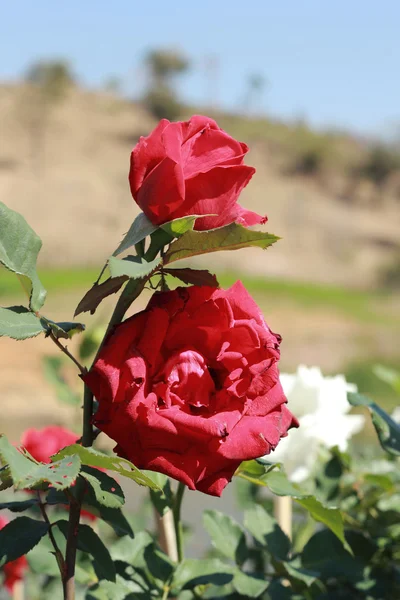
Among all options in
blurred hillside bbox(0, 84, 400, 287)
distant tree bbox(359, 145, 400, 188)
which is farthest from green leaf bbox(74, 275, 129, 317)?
distant tree bbox(359, 145, 400, 188)

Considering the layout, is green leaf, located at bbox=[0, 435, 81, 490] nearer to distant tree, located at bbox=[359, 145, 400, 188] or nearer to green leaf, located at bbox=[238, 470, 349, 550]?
green leaf, located at bbox=[238, 470, 349, 550]

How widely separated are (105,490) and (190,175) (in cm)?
13

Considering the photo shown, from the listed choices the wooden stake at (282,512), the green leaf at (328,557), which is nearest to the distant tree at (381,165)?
the wooden stake at (282,512)

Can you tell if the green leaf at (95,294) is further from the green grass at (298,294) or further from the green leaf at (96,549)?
the green grass at (298,294)

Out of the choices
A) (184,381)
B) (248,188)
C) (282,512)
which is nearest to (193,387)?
(184,381)

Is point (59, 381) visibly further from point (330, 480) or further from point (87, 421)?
point (87, 421)

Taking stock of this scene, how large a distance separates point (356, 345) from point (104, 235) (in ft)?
18.4

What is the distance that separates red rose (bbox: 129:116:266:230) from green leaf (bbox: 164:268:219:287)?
2cm

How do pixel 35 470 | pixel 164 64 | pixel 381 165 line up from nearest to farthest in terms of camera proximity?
pixel 35 470 < pixel 381 165 < pixel 164 64

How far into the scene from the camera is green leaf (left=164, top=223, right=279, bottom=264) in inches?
11.9

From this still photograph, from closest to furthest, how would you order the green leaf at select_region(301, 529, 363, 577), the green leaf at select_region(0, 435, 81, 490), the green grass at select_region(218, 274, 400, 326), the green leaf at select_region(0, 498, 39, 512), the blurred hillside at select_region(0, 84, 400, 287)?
the green leaf at select_region(0, 435, 81, 490)
the green leaf at select_region(0, 498, 39, 512)
the green leaf at select_region(301, 529, 363, 577)
the green grass at select_region(218, 274, 400, 326)
the blurred hillside at select_region(0, 84, 400, 287)

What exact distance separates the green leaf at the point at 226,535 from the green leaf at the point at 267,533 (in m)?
0.02

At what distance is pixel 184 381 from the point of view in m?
0.31

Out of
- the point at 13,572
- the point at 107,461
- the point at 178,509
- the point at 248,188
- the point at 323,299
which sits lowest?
the point at 248,188
